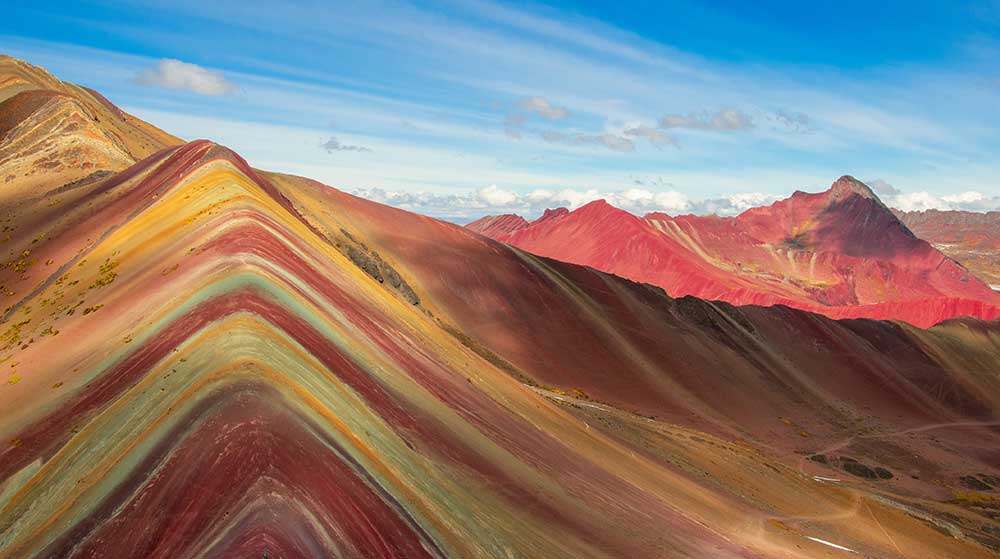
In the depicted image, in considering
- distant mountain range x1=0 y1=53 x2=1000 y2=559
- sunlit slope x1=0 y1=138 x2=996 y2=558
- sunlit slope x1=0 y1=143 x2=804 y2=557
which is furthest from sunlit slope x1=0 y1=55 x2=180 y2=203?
sunlit slope x1=0 y1=143 x2=804 y2=557

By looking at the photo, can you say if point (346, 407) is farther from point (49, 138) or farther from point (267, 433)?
point (49, 138)

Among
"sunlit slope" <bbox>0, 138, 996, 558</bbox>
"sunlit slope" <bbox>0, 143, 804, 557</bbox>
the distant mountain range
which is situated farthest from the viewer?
the distant mountain range

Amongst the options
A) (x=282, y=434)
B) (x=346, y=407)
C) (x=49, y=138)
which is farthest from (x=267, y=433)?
(x=49, y=138)

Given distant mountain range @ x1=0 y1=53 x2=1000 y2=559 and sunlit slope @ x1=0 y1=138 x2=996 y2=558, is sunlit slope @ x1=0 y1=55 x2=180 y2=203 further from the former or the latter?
sunlit slope @ x1=0 y1=138 x2=996 y2=558

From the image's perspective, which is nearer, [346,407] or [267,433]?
[267,433]

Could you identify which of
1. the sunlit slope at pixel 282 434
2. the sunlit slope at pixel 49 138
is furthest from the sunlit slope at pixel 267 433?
the sunlit slope at pixel 49 138

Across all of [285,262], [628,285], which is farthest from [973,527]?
[285,262]

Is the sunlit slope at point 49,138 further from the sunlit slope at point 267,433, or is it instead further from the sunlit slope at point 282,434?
the sunlit slope at point 267,433

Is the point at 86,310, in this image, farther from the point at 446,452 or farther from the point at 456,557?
the point at 456,557
